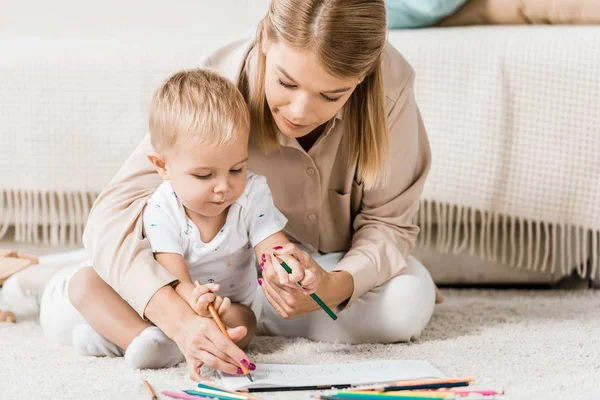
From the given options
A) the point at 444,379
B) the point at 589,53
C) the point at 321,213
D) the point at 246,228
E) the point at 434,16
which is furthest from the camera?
the point at 434,16

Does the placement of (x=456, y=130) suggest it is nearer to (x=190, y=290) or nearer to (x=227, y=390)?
(x=190, y=290)

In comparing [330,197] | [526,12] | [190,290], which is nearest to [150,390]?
[190,290]

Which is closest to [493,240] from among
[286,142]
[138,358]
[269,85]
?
[286,142]

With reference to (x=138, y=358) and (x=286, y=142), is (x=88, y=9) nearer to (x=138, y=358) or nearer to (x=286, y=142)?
(x=286, y=142)

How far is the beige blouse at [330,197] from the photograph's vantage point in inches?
50.6

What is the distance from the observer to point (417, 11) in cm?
176

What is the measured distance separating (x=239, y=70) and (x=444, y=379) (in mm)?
593

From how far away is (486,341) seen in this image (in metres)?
1.36

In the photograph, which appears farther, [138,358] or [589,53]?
[589,53]

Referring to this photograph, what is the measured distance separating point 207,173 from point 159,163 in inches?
3.7

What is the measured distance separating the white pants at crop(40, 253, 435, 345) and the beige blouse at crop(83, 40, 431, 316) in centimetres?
3

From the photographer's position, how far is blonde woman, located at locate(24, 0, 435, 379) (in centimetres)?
117

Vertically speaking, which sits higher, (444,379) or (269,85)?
(269,85)

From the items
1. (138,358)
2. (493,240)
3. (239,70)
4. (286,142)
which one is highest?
(239,70)
